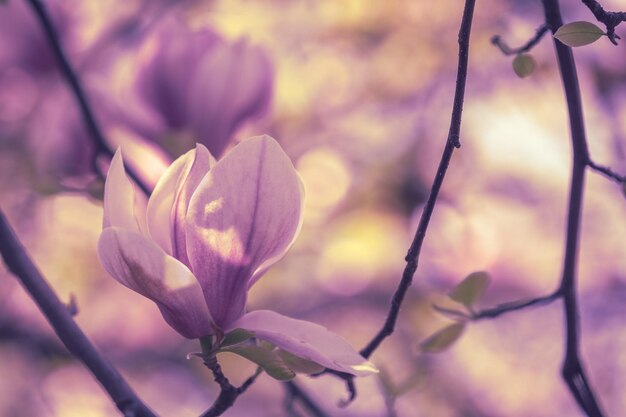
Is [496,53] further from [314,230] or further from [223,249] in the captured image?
[223,249]

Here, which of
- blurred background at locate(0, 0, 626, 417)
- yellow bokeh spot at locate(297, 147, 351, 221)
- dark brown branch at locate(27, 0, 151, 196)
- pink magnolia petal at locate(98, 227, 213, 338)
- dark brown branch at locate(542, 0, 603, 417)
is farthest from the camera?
yellow bokeh spot at locate(297, 147, 351, 221)

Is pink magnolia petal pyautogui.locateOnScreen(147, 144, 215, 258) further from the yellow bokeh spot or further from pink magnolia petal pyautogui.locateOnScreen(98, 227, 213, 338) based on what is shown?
the yellow bokeh spot

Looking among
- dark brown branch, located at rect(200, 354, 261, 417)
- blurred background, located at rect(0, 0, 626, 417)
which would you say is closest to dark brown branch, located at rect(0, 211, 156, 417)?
dark brown branch, located at rect(200, 354, 261, 417)

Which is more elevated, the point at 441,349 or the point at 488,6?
the point at 488,6

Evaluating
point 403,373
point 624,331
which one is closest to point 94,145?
point 403,373

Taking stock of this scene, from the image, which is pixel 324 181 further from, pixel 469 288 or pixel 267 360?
pixel 267 360

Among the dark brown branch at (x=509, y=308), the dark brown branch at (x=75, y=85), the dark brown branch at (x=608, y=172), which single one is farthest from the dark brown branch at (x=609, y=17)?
the dark brown branch at (x=75, y=85)
